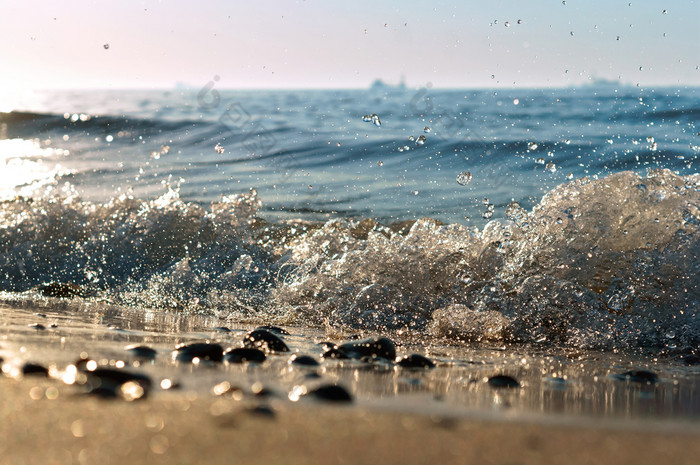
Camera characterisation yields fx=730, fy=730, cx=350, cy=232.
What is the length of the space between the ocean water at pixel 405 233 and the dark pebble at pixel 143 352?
53.8 inches

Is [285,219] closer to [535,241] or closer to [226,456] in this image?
[535,241]

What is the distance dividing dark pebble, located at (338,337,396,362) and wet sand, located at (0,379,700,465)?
0.85 meters

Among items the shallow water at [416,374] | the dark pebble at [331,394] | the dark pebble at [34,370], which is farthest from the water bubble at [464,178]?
the dark pebble at [34,370]

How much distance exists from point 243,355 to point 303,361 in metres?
0.21

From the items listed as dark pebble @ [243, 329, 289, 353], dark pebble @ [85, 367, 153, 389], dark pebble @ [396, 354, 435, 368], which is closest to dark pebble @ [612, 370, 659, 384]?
dark pebble @ [396, 354, 435, 368]

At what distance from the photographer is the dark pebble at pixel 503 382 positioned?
2.32 m

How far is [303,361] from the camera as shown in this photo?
8.29 ft

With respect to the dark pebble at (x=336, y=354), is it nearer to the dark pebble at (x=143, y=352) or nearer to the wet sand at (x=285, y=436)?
the dark pebble at (x=143, y=352)

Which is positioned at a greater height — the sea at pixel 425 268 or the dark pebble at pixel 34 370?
the dark pebble at pixel 34 370

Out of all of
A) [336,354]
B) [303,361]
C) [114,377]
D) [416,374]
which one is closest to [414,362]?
[416,374]

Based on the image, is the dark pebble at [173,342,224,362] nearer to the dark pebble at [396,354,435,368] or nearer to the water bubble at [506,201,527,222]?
the dark pebble at [396,354,435,368]

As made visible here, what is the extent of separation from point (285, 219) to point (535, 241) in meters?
2.98

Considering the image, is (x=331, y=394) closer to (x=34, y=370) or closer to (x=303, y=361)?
(x=303, y=361)

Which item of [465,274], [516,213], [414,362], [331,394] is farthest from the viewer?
[516,213]
